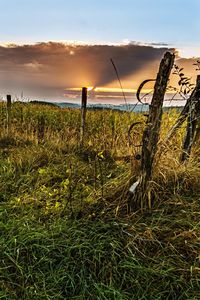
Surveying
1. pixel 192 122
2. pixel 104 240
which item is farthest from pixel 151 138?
pixel 192 122

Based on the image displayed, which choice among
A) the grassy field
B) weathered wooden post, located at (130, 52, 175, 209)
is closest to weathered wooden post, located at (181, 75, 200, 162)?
the grassy field

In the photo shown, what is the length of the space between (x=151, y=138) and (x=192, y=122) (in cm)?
180

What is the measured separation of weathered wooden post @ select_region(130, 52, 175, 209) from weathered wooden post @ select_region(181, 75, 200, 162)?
4.20ft

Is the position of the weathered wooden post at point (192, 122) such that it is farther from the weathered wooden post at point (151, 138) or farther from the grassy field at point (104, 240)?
the weathered wooden post at point (151, 138)

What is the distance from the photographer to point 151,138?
3900mm

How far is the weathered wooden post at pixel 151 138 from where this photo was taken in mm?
3811

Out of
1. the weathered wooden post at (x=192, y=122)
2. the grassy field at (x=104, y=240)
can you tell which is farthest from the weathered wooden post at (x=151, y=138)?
the weathered wooden post at (x=192, y=122)

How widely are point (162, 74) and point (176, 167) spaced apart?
1.29m

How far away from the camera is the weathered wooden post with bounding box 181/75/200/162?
5.09 m

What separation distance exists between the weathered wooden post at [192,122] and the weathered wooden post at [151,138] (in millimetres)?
1281

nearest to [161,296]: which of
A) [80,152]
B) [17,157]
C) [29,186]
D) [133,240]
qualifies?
[133,240]

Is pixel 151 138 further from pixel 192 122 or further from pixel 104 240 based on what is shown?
pixel 192 122

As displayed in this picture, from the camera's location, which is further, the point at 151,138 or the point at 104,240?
the point at 151,138

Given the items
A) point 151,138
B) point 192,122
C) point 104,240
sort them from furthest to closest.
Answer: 1. point 192,122
2. point 151,138
3. point 104,240
